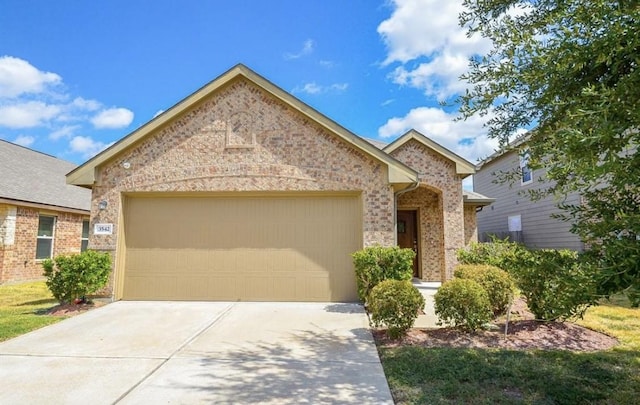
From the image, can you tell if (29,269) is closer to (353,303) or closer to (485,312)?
(353,303)

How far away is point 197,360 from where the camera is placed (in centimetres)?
516

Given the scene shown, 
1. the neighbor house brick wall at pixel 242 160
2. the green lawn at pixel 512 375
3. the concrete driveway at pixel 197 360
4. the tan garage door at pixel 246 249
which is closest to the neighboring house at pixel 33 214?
the neighbor house brick wall at pixel 242 160

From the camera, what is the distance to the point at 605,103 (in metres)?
2.69

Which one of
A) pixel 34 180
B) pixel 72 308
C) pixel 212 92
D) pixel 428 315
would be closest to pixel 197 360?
pixel 428 315

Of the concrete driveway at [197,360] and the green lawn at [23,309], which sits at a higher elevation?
the green lawn at [23,309]

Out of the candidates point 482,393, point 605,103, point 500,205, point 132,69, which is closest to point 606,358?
point 482,393

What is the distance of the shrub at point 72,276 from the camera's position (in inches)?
328

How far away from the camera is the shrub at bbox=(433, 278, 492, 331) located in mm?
6188

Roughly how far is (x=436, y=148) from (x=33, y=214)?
15.3 meters

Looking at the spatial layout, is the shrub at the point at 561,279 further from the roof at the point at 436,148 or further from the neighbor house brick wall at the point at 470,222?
the neighbor house brick wall at the point at 470,222

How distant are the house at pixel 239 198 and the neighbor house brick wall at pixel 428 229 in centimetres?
449

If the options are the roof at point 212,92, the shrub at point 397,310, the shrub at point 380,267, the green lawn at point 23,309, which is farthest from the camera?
the roof at point 212,92

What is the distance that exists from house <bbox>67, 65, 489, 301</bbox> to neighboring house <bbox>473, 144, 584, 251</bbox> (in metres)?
7.56

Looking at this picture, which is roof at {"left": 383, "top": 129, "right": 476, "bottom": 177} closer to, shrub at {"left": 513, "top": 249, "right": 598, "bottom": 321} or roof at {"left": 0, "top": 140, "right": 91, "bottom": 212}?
shrub at {"left": 513, "top": 249, "right": 598, "bottom": 321}
